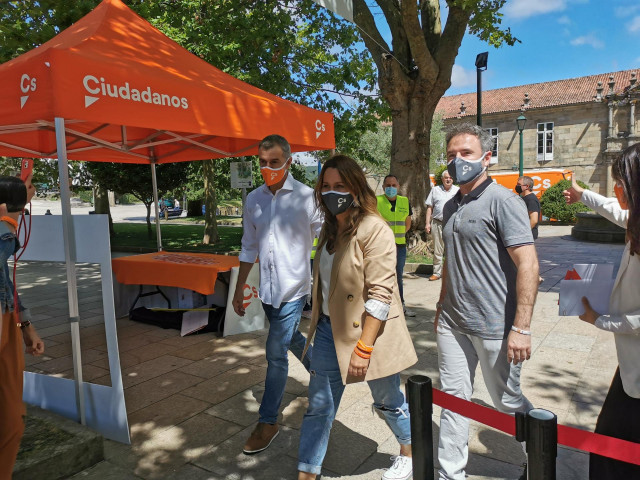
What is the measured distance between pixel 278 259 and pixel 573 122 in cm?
4025

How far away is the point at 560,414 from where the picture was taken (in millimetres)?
3414

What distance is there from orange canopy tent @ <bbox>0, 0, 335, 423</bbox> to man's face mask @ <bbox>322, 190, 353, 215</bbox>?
1.88 m

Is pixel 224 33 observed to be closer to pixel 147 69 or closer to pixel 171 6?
pixel 171 6

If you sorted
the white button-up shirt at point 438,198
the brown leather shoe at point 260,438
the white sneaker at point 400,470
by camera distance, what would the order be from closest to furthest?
1. the white sneaker at point 400,470
2. the brown leather shoe at point 260,438
3. the white button-up shirt at point 438,198

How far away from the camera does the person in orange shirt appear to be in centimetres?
226

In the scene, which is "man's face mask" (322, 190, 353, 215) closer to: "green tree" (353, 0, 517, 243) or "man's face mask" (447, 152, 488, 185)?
"man's face mask" (447, 152, 488, 185)

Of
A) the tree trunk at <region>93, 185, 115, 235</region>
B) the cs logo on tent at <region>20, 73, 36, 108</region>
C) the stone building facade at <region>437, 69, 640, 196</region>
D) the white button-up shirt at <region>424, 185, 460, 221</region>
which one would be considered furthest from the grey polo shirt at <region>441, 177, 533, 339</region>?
the stone building facade at <region>437, 69, 640, 196</region>

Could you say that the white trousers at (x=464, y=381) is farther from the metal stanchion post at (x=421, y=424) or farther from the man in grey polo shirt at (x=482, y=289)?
the metal stanchion post at (x=421, y=424)

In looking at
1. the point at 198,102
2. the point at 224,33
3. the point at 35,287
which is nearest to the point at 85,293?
the point at 35,287

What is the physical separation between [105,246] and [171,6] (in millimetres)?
10190

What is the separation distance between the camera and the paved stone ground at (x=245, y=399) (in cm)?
286

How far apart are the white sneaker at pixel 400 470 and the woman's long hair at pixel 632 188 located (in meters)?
1.63

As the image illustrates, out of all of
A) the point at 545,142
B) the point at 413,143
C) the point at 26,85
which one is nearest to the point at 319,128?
the point at 26,85

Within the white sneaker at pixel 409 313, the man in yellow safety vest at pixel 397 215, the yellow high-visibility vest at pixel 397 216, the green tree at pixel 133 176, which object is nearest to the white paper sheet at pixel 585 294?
the man in yellow safety vest at pixel 397 215
